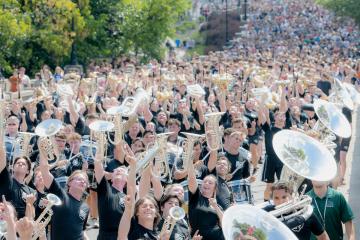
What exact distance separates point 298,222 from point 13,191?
3035 mm

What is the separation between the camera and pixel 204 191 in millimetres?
7621

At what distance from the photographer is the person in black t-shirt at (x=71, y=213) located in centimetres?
753

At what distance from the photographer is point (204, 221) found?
752cm

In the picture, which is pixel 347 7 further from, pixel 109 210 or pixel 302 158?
pixel 109 210

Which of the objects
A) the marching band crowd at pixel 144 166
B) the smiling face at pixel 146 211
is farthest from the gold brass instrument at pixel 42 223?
the smiling face at pixel 146 211

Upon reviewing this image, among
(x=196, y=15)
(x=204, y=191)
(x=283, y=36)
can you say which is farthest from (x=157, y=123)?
(x=196, y=15)

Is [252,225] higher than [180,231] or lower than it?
higher

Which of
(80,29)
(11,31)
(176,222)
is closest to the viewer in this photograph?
(176,222)

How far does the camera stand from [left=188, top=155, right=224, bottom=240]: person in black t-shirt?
746 cm

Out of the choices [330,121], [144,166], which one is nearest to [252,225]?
[144,166]

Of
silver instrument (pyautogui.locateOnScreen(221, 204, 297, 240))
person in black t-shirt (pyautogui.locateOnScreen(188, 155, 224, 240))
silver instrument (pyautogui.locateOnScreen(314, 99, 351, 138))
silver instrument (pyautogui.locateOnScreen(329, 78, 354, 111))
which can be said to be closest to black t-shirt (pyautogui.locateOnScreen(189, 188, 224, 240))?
person in black t-shirt (pyautogui.locateOnScreen(188, 155, 224, 240))

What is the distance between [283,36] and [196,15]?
18539 mm

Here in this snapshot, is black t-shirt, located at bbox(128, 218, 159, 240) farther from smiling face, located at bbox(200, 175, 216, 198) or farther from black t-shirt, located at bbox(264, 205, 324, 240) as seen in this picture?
smiling face, located at bbox(200, 175, 216, 198)

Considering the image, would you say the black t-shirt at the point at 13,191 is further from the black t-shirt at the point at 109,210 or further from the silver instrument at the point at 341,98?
the silver instrument at the point at 341,98
